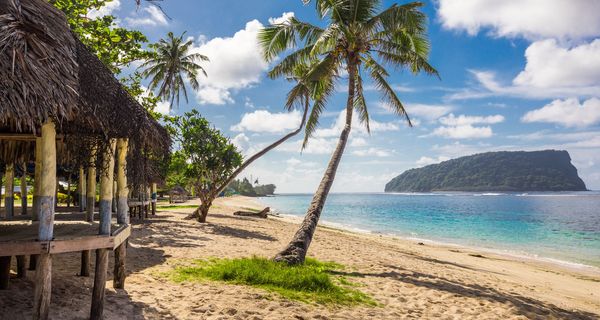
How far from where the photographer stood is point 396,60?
13.7m

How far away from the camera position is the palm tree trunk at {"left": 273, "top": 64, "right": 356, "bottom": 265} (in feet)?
31.8

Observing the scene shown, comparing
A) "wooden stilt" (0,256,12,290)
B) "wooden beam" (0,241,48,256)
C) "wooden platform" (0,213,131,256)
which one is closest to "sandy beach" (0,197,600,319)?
"wooden stilt" (0,256,12,290)

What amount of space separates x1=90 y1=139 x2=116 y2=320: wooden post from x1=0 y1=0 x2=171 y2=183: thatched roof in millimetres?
329

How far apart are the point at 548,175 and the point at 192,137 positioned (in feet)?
730

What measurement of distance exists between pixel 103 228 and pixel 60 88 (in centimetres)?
214

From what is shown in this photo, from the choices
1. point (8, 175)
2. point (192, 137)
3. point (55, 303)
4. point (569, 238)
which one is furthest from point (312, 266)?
point (569, 238)

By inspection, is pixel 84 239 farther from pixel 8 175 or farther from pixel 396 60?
pixel 396 60

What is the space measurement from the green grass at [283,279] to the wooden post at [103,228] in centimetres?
225

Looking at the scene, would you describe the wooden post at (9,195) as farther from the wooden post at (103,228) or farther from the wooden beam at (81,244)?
the wooden beam at (81,244)

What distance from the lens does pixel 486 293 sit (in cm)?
888

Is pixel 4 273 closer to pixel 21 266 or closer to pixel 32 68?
pixel 21 266

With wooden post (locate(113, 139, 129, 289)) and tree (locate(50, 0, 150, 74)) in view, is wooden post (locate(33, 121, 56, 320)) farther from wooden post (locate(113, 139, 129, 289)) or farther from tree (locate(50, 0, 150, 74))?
tree (locate(50, 0, 150, 74))

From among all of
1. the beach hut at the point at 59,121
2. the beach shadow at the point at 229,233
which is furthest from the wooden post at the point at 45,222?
the beach shadow at the point at 229,233

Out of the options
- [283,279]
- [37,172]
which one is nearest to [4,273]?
[37,172]
